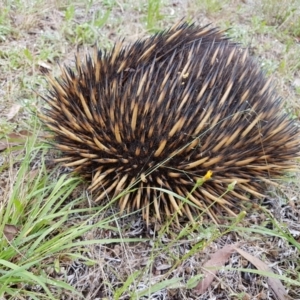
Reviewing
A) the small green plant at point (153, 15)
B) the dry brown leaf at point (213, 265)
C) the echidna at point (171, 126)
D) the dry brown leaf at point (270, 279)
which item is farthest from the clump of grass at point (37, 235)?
the small green plant at point (153, 15)

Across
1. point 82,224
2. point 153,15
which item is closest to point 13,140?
point 82,224

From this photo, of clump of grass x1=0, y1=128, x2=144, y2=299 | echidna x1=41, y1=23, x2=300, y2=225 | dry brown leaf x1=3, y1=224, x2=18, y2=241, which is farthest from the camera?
echidna x1=41, y1=23, x2=300, y2=225

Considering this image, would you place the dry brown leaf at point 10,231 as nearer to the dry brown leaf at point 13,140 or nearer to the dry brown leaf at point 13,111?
the dry brown leaf at point 13,140

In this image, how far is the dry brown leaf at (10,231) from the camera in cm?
170

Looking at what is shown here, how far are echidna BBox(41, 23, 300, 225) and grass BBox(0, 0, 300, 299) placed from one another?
13 cm

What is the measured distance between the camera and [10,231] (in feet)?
5.61

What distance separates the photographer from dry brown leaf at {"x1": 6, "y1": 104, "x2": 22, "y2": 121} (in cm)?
242

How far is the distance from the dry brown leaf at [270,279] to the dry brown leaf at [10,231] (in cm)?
91

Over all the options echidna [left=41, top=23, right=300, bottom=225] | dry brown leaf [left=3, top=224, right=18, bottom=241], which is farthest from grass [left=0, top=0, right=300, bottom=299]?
echidna [left=41, top=23, right=300, bottom=225]

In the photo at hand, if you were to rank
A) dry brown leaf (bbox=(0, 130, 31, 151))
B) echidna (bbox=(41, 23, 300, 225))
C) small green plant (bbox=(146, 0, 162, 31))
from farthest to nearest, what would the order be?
small green plant (bbox=(146, 0, 162, 31)) < dry brown leaf (bbox=(0, 130, 31, 151)) < echidna (bbox=(41, 23, 300, 225))

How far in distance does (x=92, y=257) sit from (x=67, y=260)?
0.10 meters

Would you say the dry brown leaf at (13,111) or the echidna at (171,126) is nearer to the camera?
the echidna at (171,126)

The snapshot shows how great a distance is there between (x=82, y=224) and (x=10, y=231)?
292mm

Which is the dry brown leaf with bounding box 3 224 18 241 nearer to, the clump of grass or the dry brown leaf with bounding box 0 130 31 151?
the clump of grass
